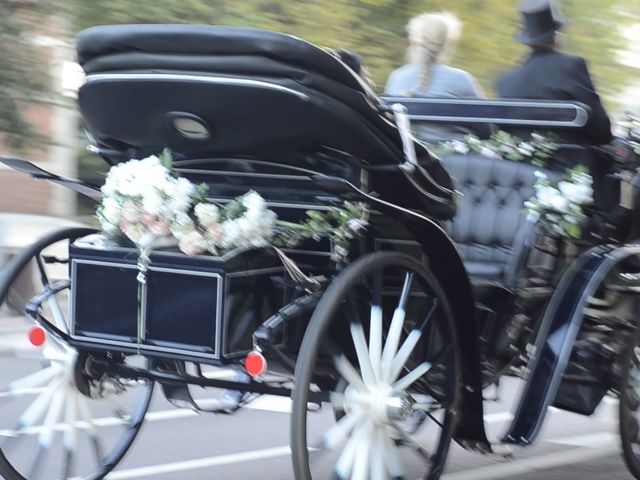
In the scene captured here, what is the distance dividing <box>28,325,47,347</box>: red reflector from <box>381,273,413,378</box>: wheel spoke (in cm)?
136

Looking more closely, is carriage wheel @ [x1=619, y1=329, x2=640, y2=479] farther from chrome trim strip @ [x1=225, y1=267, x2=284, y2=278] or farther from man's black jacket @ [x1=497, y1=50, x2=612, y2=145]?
chrome trim strip @ [x1=225, y1=267, x2=284, y2=278]

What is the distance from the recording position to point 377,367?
13.4 ft

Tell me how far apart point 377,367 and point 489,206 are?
197 centimetres

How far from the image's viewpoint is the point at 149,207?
13.4ft

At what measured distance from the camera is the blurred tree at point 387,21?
12.5 metres

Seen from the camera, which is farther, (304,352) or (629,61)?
(629,61)

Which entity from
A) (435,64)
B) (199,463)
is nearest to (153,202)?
(199,463)

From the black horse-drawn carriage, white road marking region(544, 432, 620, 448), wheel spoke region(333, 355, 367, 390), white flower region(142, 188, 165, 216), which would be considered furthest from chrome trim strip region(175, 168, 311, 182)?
white road marking region(544, 432, 620, 448)

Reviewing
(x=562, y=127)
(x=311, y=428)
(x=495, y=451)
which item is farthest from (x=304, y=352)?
(x=311, y=428)

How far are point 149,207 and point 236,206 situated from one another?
12.8 inches

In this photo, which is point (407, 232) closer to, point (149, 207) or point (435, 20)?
point (149, 207)

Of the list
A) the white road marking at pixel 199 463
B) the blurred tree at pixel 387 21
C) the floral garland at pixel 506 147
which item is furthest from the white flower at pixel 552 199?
the blurred tree at pixel 387 21

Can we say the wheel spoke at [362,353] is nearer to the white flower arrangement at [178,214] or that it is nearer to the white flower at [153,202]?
the white flower arrangement at [178,214]

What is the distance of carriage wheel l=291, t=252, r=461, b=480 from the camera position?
3.78 metres
